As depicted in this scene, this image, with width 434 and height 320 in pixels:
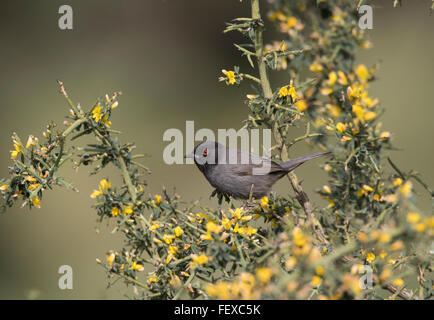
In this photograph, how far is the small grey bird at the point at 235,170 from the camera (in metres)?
3.69

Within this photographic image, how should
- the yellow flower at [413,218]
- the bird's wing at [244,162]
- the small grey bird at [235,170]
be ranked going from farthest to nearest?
the bird's wing at [244,162] < the small grey bird at [235,170] < the yellow flower at [413,218]

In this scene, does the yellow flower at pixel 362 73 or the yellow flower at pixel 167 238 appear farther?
the yellow flower at pixel 167 238

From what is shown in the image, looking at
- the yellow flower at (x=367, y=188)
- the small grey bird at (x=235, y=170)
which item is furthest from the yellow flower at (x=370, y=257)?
the small grey bird at (x=235, y=170)

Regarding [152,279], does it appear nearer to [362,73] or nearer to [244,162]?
[362,73]

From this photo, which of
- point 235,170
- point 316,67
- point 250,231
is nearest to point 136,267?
point 250,231

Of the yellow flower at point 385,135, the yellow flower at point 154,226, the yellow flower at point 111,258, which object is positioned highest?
→ the yellow flower at point 385,135

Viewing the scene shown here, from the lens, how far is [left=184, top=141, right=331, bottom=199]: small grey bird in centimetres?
369

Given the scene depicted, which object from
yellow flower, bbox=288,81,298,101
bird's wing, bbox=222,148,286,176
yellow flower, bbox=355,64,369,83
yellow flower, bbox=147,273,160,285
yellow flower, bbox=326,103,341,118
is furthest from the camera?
bird's wing, bbox=222,148,286,176

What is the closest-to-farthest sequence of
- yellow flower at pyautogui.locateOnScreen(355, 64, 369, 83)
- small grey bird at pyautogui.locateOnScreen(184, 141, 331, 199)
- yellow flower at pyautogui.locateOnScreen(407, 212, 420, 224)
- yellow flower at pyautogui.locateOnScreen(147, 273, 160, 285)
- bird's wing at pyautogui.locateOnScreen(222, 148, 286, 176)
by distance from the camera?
yellow flower at pyautogui.locateOnScreen(407, 212, 420, 224), yellow flower at pyautogui.locateOnScreen(355, 64, 369, 83), yellow flower at pyautogui.locateOnScreen(147, 273, 160, 285), small grey bird at pyautogui.locateOnScreen(184, 141, 331, 199), bird's wing at pyautogui.locateOnScreen(222, 148, 286, 176)

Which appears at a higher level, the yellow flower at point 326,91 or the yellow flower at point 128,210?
the yellow flower at point 326,91

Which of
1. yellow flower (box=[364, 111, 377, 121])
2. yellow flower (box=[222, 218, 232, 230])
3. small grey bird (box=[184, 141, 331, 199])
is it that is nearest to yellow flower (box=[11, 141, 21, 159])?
yellow flower (box=[222, 218, 232, 230])

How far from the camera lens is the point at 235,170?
3812 millimetres

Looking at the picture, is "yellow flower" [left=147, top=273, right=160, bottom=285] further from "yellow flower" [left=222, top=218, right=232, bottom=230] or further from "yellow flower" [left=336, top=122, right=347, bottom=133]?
"yellow flower" [left=336, top=122, right=347, bottom=133]

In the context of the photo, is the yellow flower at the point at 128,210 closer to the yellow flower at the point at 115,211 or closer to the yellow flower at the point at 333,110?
the yellow flower at the point at 115,211
